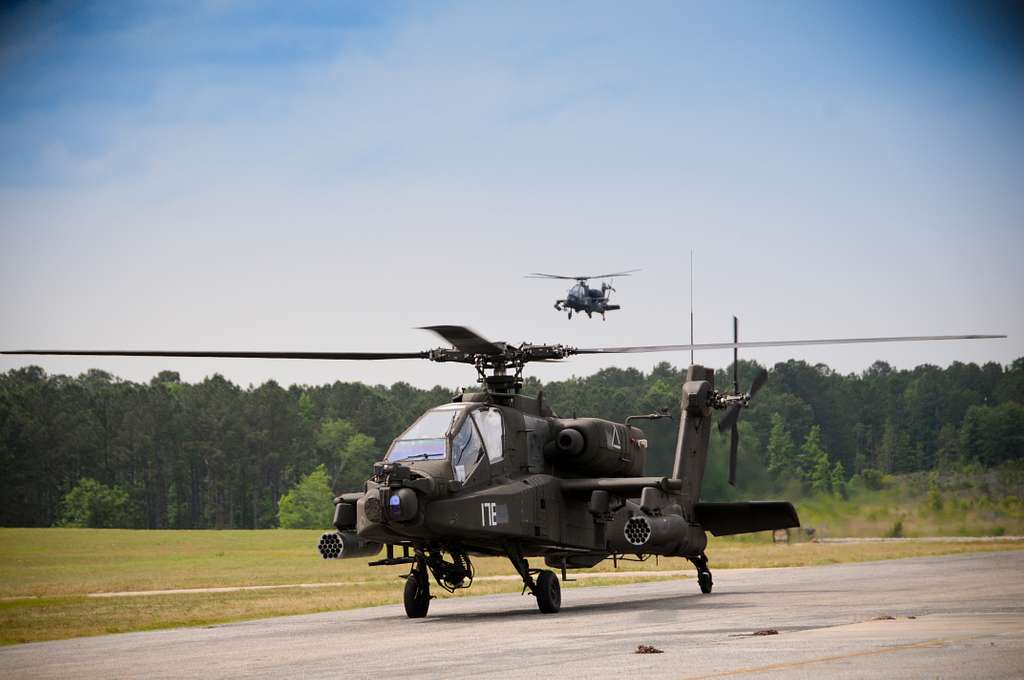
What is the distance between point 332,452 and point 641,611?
12321 cm

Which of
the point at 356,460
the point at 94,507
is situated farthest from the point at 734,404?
the point at 356,460

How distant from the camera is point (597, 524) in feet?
82.2

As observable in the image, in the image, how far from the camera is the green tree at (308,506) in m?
125

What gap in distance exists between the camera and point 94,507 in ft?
413

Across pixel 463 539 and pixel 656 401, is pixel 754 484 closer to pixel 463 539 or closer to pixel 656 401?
pixel 463 539

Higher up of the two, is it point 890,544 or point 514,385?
point 514,385

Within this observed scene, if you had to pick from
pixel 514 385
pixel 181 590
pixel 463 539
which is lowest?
pixel 181 590

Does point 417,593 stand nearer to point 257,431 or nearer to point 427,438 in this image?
point 427,438

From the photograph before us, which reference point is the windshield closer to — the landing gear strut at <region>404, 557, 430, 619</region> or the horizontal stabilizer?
the landing gear strut at <region>404, 557, 430, 619</region>

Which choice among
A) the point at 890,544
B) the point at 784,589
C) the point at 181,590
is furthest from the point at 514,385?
the point at 890,544

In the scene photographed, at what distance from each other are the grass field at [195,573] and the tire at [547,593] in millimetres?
3673

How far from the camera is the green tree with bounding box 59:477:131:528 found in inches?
4914

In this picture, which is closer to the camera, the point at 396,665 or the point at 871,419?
the point at 396,665

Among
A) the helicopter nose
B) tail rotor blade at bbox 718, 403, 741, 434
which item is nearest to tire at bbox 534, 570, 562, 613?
the helicopter nose
